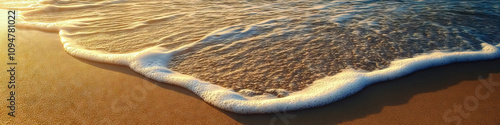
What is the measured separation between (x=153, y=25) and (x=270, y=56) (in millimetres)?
2168

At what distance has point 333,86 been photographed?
2553mm

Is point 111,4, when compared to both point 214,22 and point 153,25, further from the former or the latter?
point 214,22

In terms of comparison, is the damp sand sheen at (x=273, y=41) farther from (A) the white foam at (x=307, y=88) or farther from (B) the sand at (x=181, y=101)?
(B) the sand at (x=181, y=101)

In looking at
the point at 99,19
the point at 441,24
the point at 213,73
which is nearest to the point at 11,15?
the point at 99,19

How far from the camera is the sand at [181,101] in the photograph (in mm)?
2184

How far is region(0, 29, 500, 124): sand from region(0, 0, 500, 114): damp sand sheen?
109 millimetres

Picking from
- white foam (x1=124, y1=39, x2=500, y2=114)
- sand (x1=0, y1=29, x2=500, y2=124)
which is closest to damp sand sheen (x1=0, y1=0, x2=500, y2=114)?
white foam (x1=124, y1=39, x2=500, y2=114)

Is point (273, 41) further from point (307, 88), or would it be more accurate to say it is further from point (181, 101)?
point (181, 101)

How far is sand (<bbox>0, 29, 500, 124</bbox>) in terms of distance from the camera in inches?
86.0

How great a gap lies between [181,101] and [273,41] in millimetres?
1638

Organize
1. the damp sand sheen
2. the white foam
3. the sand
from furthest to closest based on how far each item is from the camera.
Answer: the damp sand sheen < the white foam < the sand

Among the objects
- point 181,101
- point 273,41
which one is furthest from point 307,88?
point 273,41

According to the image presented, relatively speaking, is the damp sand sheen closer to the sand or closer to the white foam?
the white foam

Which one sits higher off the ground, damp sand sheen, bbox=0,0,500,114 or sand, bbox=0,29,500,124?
damp sand sheen, bbox=0,0,500,114
